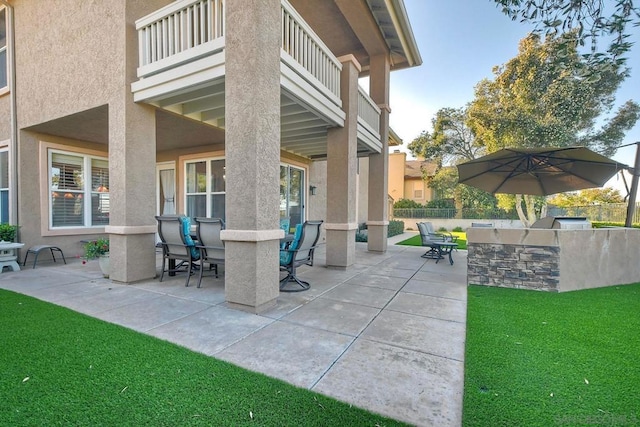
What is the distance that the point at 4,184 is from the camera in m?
7.55

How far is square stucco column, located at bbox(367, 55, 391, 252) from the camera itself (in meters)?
9.38

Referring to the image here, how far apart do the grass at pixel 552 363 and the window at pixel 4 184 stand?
34.9 feet

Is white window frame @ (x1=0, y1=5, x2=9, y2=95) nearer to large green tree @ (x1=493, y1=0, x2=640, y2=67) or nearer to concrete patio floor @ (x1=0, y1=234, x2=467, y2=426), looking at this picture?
concrete patio floor @ (x1=0, y1=234, x2=467, y2=426)

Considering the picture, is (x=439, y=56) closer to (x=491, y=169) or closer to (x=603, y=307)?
(x=491, y=169)

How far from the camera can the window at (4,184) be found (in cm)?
749

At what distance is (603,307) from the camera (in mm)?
4414

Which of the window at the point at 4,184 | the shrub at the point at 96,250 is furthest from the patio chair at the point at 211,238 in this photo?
the window at the point at 4,184

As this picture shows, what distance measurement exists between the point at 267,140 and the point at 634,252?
763 cm

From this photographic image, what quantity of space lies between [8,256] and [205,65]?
608cm

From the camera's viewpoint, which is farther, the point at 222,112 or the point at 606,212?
the point at 606,212

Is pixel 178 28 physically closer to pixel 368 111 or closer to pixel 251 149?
pixel 251 149

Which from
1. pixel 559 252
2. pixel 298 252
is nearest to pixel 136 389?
pixel 298 252

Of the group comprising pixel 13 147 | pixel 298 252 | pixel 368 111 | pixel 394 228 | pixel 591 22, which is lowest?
pixel 394 228

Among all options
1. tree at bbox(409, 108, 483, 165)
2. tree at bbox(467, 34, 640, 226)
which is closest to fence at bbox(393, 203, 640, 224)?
tree at bbox(467, 34, 640, 226)
